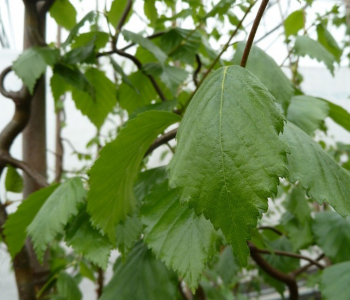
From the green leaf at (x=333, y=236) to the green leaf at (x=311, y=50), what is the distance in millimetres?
182

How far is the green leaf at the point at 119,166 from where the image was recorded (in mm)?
205

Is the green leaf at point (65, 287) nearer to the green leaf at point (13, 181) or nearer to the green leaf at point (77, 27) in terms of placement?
the green leaf at point (13, 181)

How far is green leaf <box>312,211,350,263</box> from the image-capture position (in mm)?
421

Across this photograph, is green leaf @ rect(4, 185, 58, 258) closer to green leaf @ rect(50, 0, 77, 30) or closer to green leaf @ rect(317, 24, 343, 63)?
green leaf @ rect(50, 0, 77, 30)

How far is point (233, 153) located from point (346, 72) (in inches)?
67.8

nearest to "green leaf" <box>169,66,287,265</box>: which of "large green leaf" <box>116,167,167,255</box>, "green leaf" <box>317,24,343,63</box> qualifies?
"large green leaf" <box>116,167,167,255</box>

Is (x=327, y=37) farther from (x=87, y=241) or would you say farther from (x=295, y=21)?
(x=87, y=241)

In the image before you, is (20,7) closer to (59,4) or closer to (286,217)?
(59,4)

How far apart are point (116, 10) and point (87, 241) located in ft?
0.90

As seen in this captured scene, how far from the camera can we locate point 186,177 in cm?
14

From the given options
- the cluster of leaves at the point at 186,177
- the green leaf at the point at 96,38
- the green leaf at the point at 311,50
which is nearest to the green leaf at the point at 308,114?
the cluster of leaves at the point at 186,177

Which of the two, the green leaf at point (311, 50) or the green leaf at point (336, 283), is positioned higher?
the green leaf at point (311, 50)

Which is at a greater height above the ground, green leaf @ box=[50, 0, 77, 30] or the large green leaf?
green leaf @ box=[50, 0, 77, 30]

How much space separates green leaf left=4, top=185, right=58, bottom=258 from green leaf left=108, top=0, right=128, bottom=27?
0.22 meters
